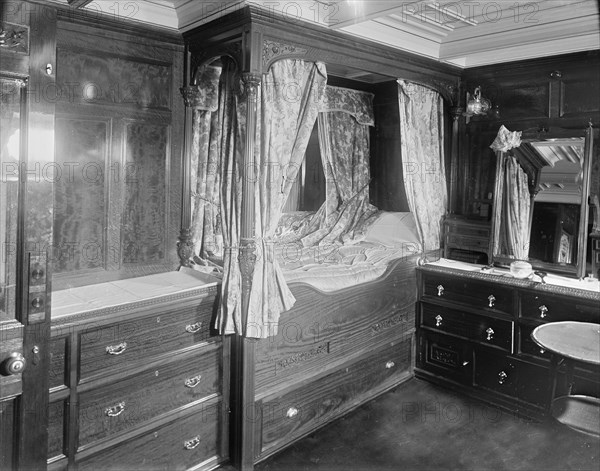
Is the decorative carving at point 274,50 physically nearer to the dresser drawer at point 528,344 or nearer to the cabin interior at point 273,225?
the cabin interior at point 273,225

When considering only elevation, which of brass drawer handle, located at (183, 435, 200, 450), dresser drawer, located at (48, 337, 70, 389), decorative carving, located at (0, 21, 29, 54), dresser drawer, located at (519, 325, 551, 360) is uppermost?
decorative carving, located at (0, 21, 29, 54)

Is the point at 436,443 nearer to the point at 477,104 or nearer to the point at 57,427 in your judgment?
the point at 57,427

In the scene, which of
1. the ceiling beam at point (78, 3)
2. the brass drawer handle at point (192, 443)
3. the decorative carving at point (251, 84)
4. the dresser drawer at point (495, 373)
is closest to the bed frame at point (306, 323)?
the decorative carving at point (251, 84)

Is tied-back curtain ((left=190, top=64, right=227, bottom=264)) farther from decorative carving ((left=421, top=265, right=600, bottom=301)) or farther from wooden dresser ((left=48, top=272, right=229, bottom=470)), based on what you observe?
decorative carving ((left=421, top=265, right=600, bottom=301))

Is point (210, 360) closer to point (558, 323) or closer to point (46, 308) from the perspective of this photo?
point (46, 308)

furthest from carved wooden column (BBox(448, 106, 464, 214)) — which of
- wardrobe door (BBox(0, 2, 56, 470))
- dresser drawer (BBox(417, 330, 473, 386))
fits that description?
wardrobe door (BBox(0, 2, 56, 470))

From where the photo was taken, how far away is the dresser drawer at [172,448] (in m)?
2.58

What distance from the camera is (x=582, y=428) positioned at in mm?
3131

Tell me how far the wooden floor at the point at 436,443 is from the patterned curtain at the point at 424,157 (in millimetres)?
1341

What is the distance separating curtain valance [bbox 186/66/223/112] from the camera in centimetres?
333

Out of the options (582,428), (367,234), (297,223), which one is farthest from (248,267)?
(582,428)

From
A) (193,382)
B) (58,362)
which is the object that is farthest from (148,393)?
(58,362)

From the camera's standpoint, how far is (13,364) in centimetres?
187

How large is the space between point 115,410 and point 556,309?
9.24 feet
